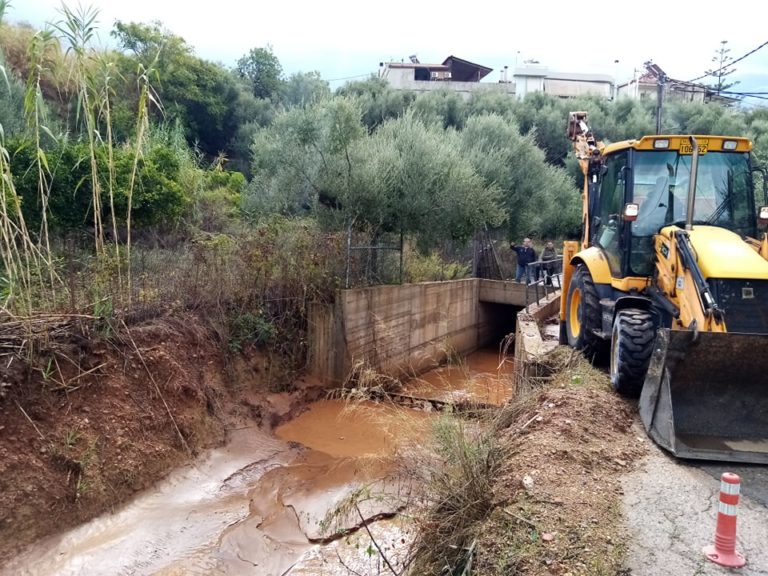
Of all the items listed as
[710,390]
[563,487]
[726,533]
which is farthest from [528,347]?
[726,533]

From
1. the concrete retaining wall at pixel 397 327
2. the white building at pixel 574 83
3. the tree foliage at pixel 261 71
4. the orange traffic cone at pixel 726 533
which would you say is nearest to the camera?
the orange traffic cone at pixel 726 533

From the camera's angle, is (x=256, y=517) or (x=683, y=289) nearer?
(x=683, y=289)

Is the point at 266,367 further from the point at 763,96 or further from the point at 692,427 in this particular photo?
the point at 763,96

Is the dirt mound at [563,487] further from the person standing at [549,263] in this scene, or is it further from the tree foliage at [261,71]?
the tree foliage at [261,71]

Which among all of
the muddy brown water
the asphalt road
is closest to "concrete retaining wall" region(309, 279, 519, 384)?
the muddy brown water

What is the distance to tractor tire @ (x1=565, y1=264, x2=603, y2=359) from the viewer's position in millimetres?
7457

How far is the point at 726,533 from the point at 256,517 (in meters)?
5.38

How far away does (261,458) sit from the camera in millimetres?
9102

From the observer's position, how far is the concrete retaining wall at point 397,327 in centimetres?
1216

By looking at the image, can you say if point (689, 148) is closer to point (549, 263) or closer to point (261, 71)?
point (549, 263)

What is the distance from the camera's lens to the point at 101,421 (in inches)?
291

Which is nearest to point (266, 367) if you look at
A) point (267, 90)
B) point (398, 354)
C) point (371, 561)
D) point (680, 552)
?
point (398, 354)

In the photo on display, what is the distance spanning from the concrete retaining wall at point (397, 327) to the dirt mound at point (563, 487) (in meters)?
3.23

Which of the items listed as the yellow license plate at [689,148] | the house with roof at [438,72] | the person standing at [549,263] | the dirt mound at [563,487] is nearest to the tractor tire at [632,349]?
the dirt mound at [563,487]
